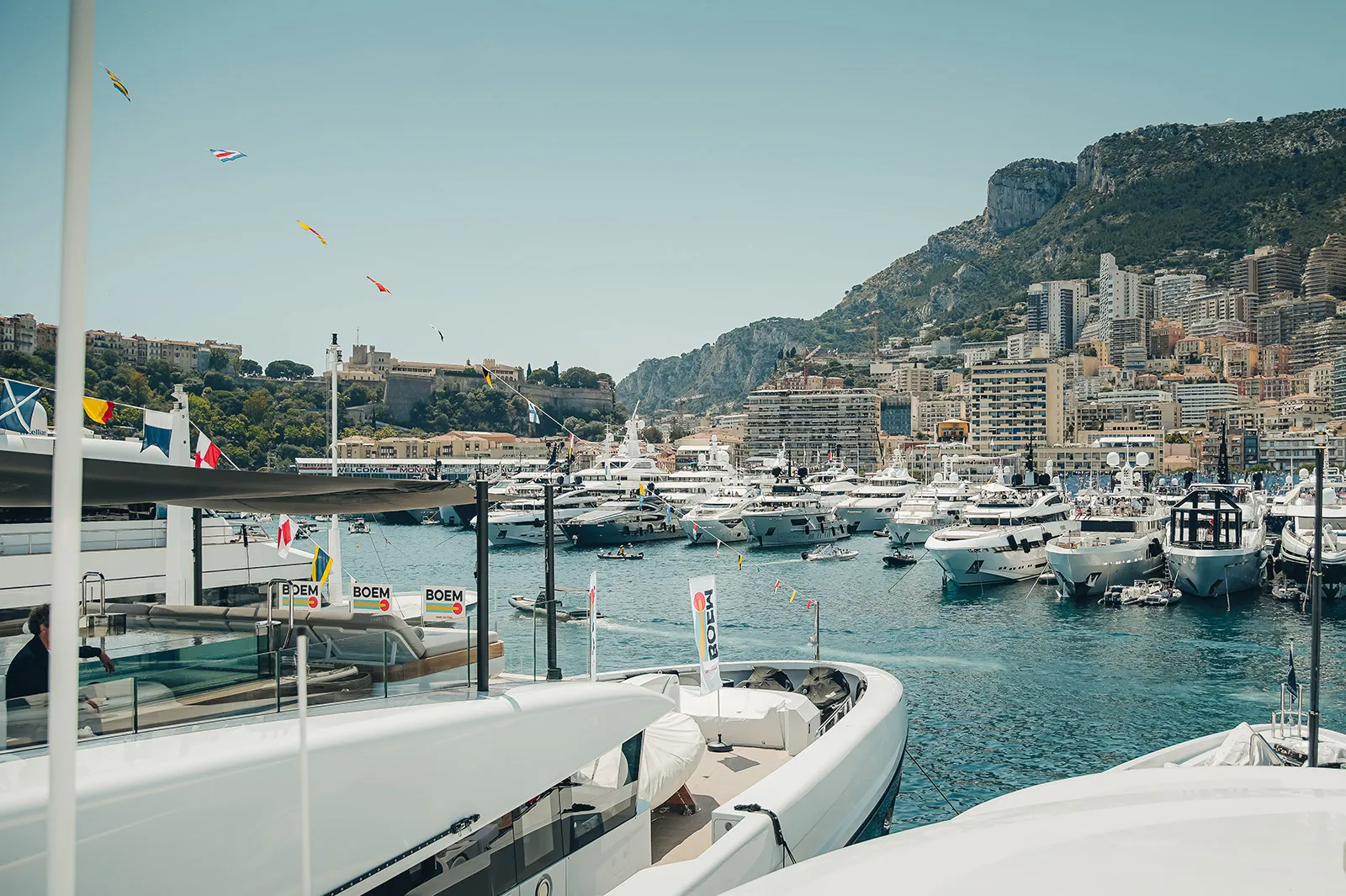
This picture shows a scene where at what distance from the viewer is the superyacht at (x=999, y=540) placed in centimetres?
3641

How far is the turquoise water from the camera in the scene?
15469 millimetres

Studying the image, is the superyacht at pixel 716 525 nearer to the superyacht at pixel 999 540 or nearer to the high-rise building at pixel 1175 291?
the superyacht at pixel 999 540

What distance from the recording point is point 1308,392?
134 m

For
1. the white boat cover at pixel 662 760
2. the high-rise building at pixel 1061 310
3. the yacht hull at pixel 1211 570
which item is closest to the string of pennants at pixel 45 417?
the white boat cover at pixel 662 760

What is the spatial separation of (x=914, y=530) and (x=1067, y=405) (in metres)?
89.0

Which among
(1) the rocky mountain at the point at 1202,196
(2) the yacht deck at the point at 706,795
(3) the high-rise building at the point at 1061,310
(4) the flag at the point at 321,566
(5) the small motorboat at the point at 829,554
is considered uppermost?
(1) the rocky mountain at the point at 1202,196

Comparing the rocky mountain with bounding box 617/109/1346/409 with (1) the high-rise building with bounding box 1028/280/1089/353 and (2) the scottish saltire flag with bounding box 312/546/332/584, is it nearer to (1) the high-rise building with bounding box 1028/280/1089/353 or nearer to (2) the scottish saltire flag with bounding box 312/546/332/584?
(1) the high-rise building with bounding box 1028/280/1089/353

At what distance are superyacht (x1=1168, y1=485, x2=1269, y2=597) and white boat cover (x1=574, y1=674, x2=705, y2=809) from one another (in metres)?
29.7

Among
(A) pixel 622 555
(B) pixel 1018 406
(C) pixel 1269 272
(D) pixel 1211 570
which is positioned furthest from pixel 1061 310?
(D) pixel 1211 570

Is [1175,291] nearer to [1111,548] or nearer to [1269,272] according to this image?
[1269,272]

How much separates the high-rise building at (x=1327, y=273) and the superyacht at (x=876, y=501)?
11889 cm

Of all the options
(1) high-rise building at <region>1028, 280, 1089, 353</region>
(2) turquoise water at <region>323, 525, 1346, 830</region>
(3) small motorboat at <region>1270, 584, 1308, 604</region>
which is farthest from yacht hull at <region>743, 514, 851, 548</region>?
(1) high-rise building at <region>1028, 280, 1089, 353</region>

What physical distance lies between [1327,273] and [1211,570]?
507 feet

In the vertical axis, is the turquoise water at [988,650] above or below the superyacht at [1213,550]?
below
